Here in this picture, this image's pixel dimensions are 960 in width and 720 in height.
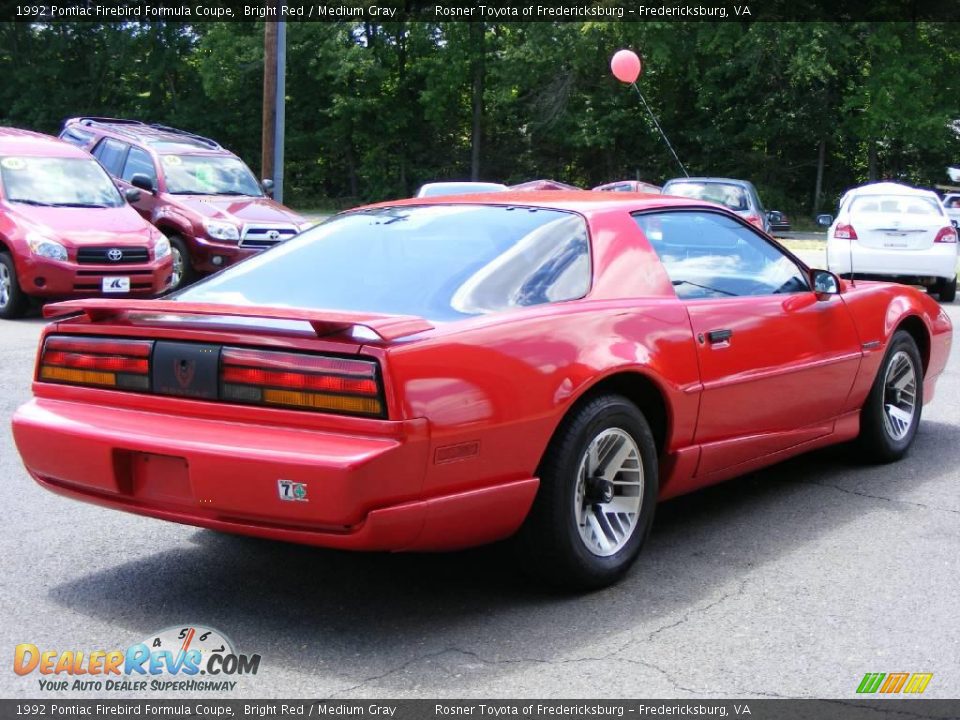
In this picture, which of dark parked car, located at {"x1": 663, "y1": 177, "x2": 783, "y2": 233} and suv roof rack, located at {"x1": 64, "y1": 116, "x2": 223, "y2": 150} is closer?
suv roof rack, located at {"x1": 64, "y1": 116, "x2": 223, "y2": 150}

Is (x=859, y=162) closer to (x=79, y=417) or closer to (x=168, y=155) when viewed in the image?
(x=168, y=155)

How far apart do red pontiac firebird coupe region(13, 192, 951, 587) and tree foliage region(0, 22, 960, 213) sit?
3201 cm

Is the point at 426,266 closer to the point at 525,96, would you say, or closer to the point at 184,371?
the point at 184,371

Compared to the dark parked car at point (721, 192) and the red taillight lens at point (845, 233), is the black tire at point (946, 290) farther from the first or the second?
the dark parked car at point (721, 192)

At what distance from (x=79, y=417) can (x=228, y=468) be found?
29.4 inches

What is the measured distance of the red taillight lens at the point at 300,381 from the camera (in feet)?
11.7

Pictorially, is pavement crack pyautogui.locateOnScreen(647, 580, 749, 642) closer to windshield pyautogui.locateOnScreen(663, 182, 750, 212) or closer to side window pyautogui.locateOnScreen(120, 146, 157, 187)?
side window pyautogui.locateOnScreen(120, 146, 157, 187)

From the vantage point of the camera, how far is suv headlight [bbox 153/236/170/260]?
12578 millimetres

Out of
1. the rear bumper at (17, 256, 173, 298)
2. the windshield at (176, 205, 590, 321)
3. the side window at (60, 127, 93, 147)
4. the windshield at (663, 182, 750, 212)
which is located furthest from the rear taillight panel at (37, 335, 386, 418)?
the windshield at (663, 182, 750, 212)

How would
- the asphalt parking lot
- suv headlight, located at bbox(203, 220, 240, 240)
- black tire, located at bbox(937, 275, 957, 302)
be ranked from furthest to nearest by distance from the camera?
1. black tire, located at bbox(937, 275, 957, 302)
2. suv headlight, located at bbox(203, 220, 240, 240)
3. the asphalt parking lot

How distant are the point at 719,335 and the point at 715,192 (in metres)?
14.5

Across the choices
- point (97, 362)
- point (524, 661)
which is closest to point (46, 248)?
point (97, 362)

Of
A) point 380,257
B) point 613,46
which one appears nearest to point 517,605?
point 380,257

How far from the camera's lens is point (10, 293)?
11.9 meters
